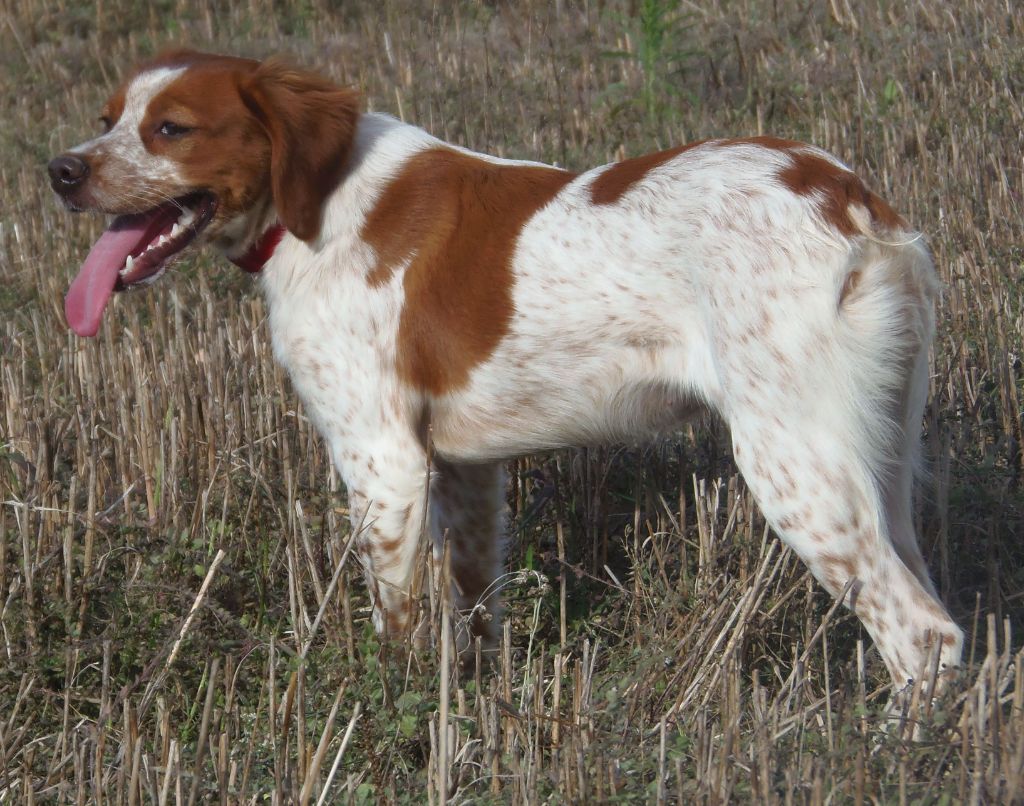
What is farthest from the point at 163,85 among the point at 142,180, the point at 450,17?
the point at 450,17

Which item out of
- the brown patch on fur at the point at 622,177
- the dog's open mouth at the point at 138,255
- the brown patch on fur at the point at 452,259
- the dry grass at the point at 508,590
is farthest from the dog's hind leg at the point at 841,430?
the dog's open mouth at the point at 138,255

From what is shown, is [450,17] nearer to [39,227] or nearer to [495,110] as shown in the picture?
[495,110]

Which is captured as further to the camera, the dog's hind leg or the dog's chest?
the dog's chest

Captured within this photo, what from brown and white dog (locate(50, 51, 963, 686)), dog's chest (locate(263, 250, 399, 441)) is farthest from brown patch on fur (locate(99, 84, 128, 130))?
dog's chest (locate(263, 250, 399, 441))

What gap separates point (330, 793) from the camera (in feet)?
7.95

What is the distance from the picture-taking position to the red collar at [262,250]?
3182 millimetres

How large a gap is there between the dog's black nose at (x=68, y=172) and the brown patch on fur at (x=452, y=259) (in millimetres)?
673

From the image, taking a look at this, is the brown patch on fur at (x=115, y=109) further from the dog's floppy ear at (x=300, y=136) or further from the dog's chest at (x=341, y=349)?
the dog's chest at (x=341, y=349)

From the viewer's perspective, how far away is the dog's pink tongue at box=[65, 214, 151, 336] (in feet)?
10.3

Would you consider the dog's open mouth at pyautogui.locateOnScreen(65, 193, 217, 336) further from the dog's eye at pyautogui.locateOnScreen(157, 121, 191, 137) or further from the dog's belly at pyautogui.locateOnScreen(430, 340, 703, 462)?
the dog's belly at pyautogui.locateOnScreen(430, 340, 703, 462)

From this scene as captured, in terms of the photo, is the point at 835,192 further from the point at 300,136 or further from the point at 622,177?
the point at 300,136

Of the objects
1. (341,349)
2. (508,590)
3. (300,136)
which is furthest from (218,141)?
(508,590)

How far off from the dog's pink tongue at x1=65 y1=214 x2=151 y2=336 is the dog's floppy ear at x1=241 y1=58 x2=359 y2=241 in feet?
1.23

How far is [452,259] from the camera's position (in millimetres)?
3002
